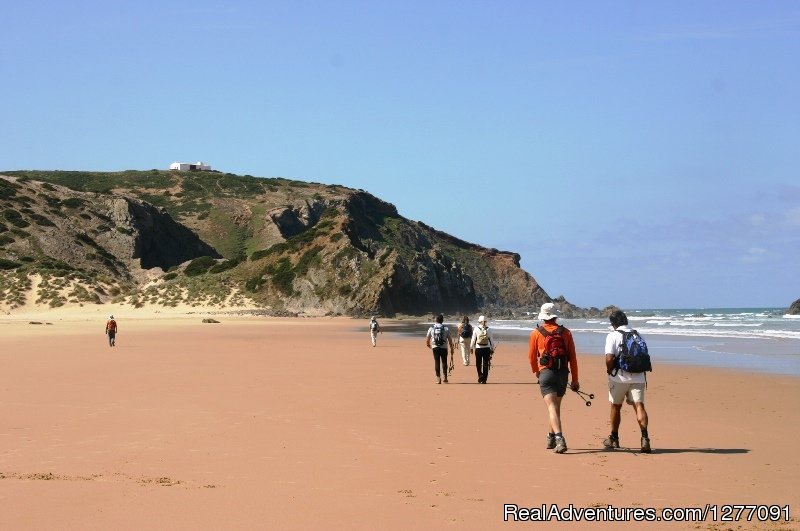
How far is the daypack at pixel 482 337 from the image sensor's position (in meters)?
16.9

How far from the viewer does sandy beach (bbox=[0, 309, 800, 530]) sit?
21.5 ft

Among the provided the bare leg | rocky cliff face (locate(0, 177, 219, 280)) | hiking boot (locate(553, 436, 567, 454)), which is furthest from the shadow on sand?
rocky cliff face (locate(0, 177, 219, 280))

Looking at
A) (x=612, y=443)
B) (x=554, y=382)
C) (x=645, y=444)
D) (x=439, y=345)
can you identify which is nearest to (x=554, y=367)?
(x=554, y=382)

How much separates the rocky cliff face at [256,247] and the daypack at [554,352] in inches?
2316

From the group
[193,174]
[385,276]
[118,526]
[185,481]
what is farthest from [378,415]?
[193,174]

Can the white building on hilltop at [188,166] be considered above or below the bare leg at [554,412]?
above

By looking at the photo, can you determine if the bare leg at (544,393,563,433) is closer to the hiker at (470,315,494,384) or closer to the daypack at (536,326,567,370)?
the daypack at (536,326,567,370)

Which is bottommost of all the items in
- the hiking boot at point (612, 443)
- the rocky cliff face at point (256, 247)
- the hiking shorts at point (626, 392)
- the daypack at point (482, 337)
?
the hiking boot at point (612, 443)

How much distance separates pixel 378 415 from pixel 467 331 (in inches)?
356

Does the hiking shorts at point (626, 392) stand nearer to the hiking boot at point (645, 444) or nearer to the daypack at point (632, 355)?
the daypack at point (632, 355)

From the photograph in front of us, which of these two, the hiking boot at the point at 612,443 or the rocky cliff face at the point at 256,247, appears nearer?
the hiking boot at the point at 612,443

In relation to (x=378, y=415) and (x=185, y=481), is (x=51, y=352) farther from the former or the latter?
(x=185, y=481)

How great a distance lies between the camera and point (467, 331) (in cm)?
2075

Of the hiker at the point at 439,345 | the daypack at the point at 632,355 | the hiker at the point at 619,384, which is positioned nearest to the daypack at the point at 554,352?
the hiker at the point at 619,384
